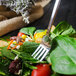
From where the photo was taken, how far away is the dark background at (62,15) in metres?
1.25

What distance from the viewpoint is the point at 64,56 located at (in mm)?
649

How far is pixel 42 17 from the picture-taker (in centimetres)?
→ 138

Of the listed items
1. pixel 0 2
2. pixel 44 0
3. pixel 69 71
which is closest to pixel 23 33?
pixel 0 2

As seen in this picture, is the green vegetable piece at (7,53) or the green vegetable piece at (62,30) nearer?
the green vegetable piece at (7,53)

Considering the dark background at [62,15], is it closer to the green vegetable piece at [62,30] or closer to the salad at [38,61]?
the green vegetable piece at [62,30]

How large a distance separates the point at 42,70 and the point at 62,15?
0.80 meters

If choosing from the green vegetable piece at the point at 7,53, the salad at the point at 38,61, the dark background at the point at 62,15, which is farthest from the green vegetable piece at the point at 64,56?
the dark background at the point at 62,15

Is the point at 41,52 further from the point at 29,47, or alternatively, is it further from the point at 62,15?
the point at 62,15

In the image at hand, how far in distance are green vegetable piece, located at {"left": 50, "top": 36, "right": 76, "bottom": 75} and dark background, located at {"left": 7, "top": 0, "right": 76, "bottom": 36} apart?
0.51 metres

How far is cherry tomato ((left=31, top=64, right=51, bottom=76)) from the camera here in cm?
67

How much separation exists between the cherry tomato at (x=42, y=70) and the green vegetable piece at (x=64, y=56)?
0.19ft

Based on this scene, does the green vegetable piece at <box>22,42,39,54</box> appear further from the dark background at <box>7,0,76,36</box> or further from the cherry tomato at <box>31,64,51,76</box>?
the dark background at <box>7,0,76,36</box>

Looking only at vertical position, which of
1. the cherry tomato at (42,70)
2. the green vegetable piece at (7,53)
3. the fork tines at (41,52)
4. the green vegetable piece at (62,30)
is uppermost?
the green vegetable piece at (62,30)

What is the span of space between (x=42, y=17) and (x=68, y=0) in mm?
391
